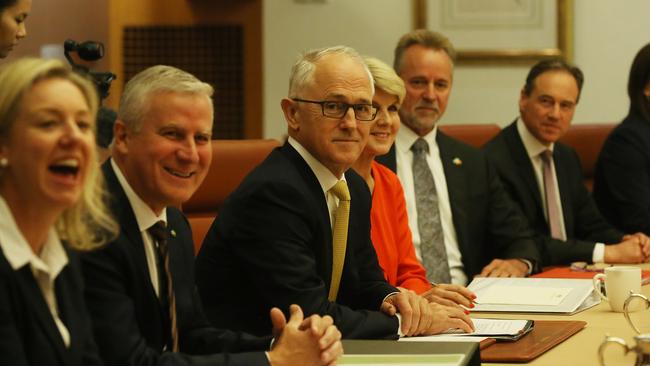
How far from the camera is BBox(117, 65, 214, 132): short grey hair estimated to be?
6.63 feet

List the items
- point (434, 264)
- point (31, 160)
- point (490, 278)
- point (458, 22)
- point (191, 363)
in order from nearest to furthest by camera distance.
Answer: point (31, 160)
point (191, 363)
point (490, 278)
point (434, 264)
point (458, 22)

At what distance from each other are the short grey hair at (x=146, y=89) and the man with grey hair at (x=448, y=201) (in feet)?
5.59

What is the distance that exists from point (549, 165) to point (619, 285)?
57.4 inches

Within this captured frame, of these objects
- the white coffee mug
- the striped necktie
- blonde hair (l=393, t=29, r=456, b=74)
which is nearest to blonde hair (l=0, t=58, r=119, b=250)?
the white coffee mug

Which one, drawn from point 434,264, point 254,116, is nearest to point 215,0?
point 254,116

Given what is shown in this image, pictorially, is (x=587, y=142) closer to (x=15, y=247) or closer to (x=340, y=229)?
(x=340, y=229)

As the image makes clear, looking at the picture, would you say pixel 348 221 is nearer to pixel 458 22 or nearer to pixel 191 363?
pixel 191 363

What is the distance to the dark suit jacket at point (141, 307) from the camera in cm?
183

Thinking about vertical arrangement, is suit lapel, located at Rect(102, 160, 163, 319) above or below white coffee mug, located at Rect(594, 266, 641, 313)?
above

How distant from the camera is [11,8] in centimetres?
290

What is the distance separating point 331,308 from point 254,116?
3.50 metres

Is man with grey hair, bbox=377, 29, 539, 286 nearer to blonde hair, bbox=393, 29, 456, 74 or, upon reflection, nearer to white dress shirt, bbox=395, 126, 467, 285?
white dress shirt, bbox=395, 126, 467, 285

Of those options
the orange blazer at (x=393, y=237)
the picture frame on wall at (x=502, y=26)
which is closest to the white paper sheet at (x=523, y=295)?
the orange blazer at (x=393, y=237)

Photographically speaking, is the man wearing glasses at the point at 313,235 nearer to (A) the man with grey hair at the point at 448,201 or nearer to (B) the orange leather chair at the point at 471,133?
(A) the man with grey hair at the point at 448,201
